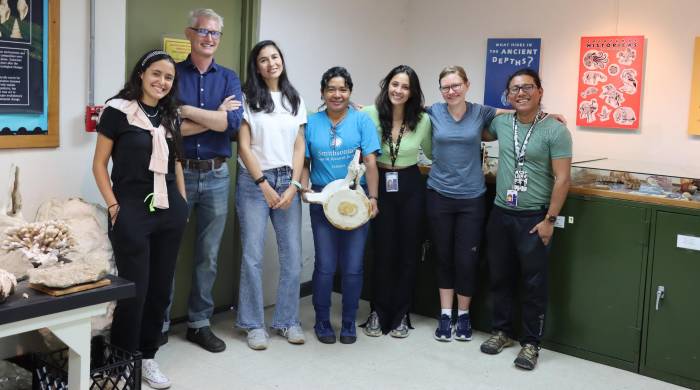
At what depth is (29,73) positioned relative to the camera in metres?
2.96

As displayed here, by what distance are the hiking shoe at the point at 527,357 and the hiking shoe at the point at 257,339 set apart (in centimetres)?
128

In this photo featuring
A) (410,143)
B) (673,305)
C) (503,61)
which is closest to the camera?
(673,305)

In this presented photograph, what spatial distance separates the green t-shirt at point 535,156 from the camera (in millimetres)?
3475

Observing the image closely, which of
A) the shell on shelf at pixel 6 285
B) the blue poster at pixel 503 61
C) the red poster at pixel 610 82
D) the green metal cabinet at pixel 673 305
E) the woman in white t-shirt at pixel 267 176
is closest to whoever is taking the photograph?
the shell on shelf at pixel 6 285

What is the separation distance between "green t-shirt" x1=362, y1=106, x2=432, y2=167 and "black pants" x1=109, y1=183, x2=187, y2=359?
1.20 metres

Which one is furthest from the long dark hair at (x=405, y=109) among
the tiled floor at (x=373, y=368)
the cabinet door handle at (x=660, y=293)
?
the cabinet door handle at (x=660, y=293)

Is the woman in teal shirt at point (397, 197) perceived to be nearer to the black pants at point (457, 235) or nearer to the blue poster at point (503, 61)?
the black pants at point (457, 235)

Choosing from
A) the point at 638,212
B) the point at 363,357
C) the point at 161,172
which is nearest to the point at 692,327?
the point at 638,212

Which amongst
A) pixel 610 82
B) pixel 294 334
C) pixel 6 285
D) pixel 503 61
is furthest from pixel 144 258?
pixel 610 82

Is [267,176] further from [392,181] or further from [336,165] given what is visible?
[392,181]

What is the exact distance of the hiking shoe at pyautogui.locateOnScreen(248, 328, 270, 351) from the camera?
368cm

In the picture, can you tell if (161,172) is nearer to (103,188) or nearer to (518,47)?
(103,188)

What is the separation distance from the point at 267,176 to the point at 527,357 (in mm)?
1579

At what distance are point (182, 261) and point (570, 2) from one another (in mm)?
2974
